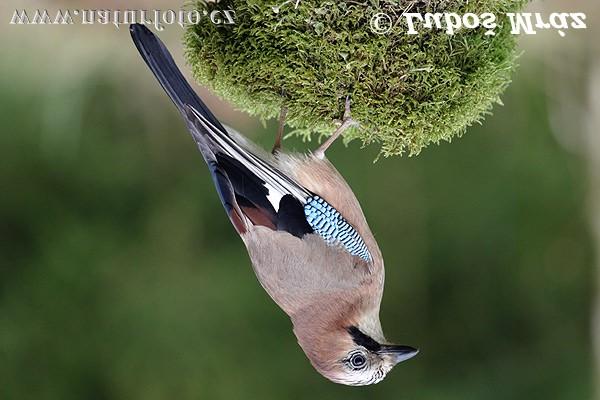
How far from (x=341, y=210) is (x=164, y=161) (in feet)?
5.57

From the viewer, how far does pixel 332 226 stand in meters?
1.67

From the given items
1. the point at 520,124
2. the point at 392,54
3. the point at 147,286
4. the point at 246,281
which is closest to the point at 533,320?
the point at 520,124

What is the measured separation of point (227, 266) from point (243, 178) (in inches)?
65.9

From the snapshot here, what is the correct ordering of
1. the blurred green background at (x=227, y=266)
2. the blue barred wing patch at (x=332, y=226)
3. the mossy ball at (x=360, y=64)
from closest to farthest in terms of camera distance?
the mossy ball at (x=360, y=64), the blue barred wing patch at (x=332, y=226), the blurred green background at (x=227, y=266)

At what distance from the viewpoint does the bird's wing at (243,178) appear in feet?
5.23

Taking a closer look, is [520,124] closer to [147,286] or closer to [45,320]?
[147,286]

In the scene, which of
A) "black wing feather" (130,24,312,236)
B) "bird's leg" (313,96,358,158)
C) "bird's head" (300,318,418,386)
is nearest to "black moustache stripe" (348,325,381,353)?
"bird's head" (300,318,418,386)

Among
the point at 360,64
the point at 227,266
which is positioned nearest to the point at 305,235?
the point at 360,64

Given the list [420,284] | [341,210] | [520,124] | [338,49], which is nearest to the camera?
[338,49]

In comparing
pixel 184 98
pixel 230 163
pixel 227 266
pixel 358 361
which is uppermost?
pixel 184 98

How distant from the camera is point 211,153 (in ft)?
5.32

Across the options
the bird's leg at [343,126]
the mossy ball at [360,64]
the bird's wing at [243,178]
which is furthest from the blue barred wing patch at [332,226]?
the mossy ball at [360,64]

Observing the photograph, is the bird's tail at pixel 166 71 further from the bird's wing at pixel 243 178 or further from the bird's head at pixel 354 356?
the bird's head at pixel 354 356

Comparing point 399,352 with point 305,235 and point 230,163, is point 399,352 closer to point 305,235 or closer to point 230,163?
point 305,235
